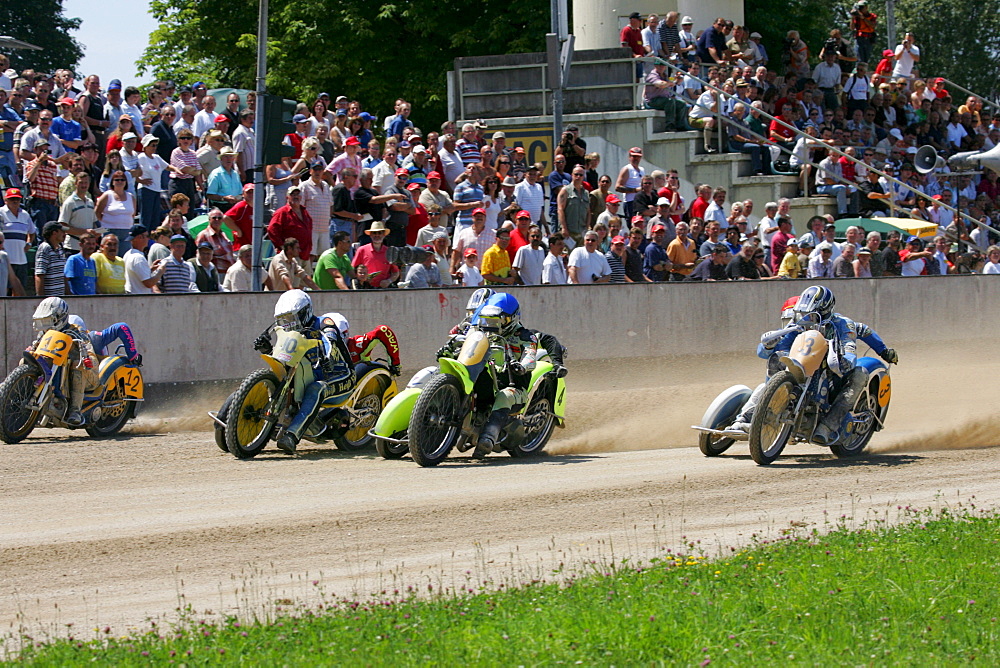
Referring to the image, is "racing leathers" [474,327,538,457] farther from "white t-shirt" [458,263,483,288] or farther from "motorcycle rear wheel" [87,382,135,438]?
"white t-shirt" [458,263,483,288]

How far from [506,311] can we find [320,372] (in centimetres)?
184

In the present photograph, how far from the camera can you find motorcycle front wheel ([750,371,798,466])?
12188 millimetres

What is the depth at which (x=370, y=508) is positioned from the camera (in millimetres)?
10250

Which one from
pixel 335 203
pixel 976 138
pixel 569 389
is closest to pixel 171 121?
pixel 335 203

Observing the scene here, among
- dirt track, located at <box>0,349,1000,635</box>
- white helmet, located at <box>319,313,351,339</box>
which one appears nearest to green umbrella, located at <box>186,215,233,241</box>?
dirt track, located at <box>0,349,1000,635</box>

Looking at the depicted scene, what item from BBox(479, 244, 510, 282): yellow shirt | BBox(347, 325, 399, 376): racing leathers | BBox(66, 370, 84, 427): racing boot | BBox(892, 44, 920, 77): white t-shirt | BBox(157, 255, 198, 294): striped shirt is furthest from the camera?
BBox(892, 44, 920, 77): white t-shirt

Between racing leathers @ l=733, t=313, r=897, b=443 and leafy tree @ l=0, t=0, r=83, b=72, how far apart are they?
5028 cm

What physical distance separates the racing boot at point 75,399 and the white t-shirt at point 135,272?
74.6 inches

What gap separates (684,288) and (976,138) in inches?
543

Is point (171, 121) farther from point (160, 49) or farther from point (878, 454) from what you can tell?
point (160, 49)

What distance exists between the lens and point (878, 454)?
13.3 m

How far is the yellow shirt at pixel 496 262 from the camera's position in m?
18.5

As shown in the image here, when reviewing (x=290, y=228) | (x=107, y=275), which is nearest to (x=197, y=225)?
(x=290, y=228)

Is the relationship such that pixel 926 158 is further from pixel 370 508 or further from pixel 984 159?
pixel 370 508
